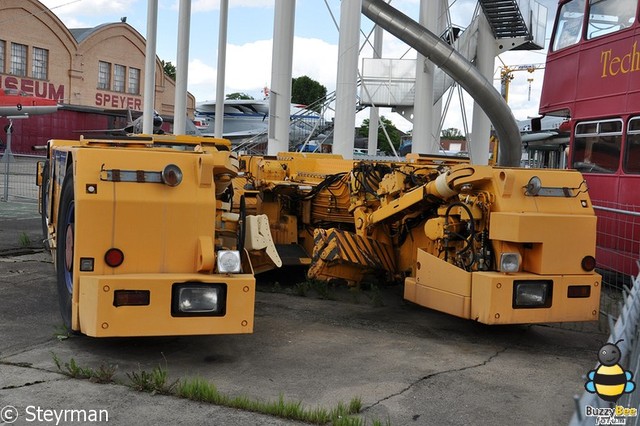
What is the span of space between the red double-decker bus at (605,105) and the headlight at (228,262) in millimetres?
5217

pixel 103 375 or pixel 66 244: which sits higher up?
pixel 66 244

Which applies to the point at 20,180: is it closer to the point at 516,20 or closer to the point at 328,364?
the point at 516,20

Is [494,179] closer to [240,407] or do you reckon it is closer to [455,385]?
[455,385]

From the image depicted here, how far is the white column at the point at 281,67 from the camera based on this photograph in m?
18.1

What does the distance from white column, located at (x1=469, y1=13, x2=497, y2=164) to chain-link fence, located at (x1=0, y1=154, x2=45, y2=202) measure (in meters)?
12.6

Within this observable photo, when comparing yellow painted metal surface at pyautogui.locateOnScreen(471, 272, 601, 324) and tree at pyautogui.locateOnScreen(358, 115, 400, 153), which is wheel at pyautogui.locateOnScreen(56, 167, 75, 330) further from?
tree at pyautogui.locateOnScreen(358, 115, 400, 153)

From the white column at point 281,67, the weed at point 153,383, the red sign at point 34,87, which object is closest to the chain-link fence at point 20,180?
the white column at point 281,67

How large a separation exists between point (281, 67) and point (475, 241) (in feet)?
40.6

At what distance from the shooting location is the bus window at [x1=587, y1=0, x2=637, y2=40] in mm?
9505

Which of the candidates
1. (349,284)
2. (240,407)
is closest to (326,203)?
(349,284)

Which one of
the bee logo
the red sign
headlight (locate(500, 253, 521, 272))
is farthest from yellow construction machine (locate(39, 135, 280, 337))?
the red sign

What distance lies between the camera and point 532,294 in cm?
641

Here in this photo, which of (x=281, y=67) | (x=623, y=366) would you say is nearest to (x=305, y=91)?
(x=281, y=67)

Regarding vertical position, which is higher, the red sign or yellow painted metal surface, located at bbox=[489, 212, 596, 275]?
the red sign
